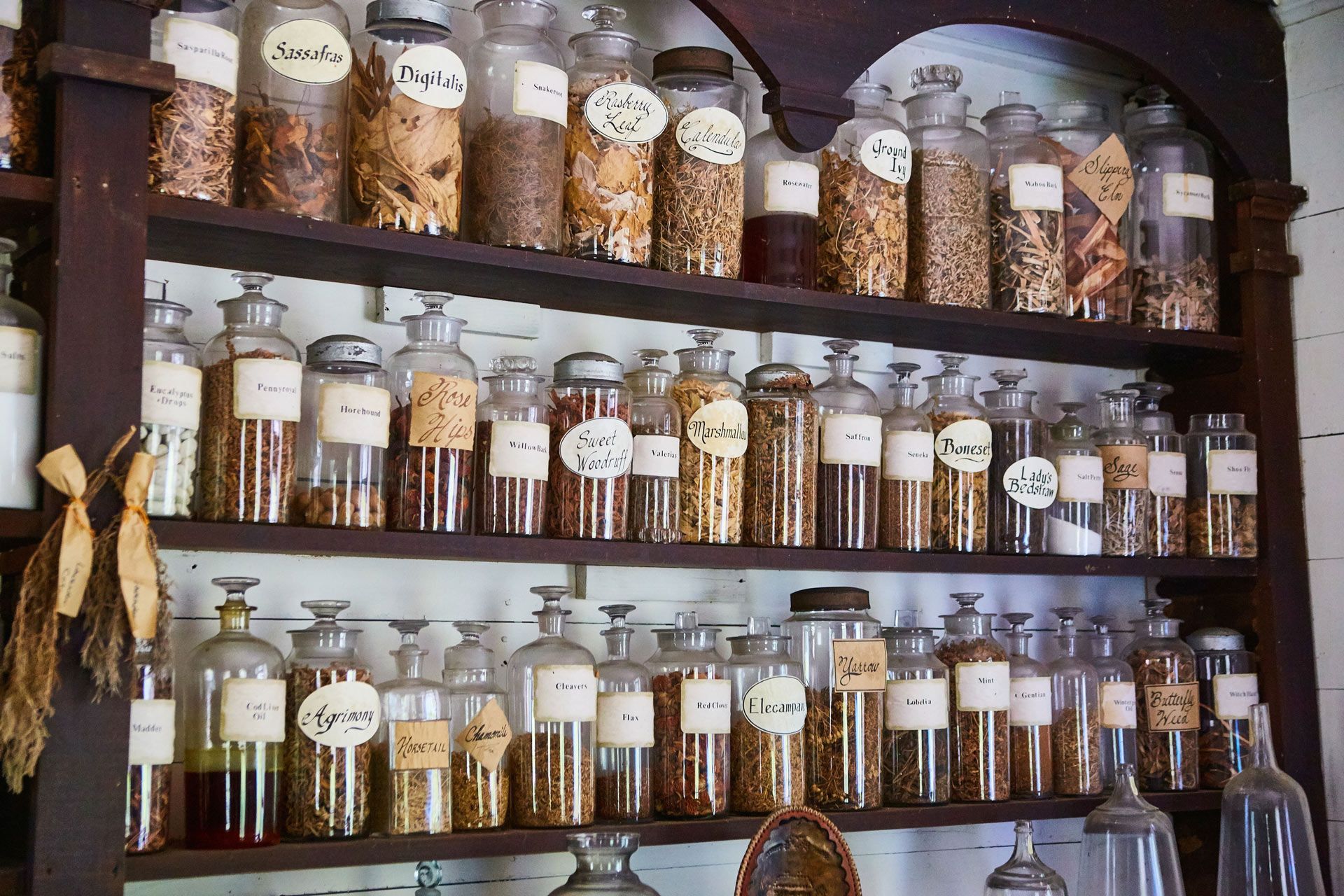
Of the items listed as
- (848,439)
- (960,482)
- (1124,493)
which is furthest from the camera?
(1124,493)

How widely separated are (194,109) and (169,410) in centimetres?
31

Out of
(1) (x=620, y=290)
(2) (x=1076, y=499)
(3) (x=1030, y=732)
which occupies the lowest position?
(3) (x=1030, y=732)

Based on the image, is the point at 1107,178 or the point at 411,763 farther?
the point at 1107,178

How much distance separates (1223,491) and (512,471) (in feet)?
Result: 3.65

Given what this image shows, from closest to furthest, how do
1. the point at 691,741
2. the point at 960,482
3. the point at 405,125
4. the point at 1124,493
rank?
the point at 405,125 → the point at 691,741 → the point at 960,482 → the point at 1124,493

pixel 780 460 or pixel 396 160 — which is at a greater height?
pixel 396 160

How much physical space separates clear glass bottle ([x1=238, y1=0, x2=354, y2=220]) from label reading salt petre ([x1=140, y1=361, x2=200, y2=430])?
208mm

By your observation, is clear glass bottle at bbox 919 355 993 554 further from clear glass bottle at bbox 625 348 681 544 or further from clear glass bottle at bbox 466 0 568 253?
clear glass bottle at bbox 466 0 568 253

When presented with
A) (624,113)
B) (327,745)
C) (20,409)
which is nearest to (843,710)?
(327,745)

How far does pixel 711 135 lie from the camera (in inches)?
67.0

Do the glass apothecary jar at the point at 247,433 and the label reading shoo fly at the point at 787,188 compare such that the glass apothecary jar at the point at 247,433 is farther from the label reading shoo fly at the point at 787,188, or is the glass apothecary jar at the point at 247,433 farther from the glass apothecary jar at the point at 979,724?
the glass apothecary jar at the point at 979,724

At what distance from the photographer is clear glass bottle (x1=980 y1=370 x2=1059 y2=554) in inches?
74.4

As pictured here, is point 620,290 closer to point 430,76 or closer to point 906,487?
point 430,76

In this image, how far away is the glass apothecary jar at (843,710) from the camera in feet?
5.59
